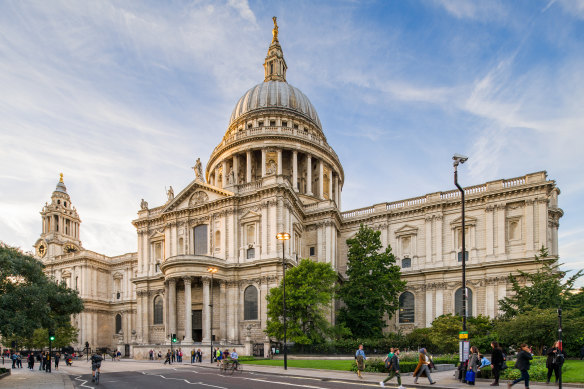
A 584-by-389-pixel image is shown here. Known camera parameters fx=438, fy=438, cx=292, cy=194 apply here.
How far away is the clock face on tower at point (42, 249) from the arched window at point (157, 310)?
1594 inches

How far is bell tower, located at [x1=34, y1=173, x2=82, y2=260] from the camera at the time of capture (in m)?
82.9

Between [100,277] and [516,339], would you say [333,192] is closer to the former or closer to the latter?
[100,277]

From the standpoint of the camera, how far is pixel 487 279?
156 ft

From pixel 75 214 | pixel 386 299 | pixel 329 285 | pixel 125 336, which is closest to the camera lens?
pixel 329 285

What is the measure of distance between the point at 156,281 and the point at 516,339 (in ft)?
135

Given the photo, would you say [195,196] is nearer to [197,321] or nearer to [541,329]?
[197,321]

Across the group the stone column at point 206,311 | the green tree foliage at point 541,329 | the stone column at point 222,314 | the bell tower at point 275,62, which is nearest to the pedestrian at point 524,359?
the green tree foliage at point 541,329

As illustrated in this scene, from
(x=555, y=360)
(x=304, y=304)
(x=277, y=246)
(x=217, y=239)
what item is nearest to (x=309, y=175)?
(x=217, y=239)

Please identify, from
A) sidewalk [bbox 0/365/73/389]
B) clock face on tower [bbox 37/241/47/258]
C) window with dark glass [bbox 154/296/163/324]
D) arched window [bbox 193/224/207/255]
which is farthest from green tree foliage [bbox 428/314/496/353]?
clock face on tower [bbox 37/241/47/258]

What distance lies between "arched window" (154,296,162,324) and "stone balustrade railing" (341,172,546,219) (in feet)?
86.0

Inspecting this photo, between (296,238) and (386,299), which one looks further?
(296,238)

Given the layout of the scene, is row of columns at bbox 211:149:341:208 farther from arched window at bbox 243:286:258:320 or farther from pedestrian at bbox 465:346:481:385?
pedestrian at bbox 465:346:481:385

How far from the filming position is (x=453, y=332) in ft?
116

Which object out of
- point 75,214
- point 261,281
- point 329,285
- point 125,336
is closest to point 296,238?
point 261,281
